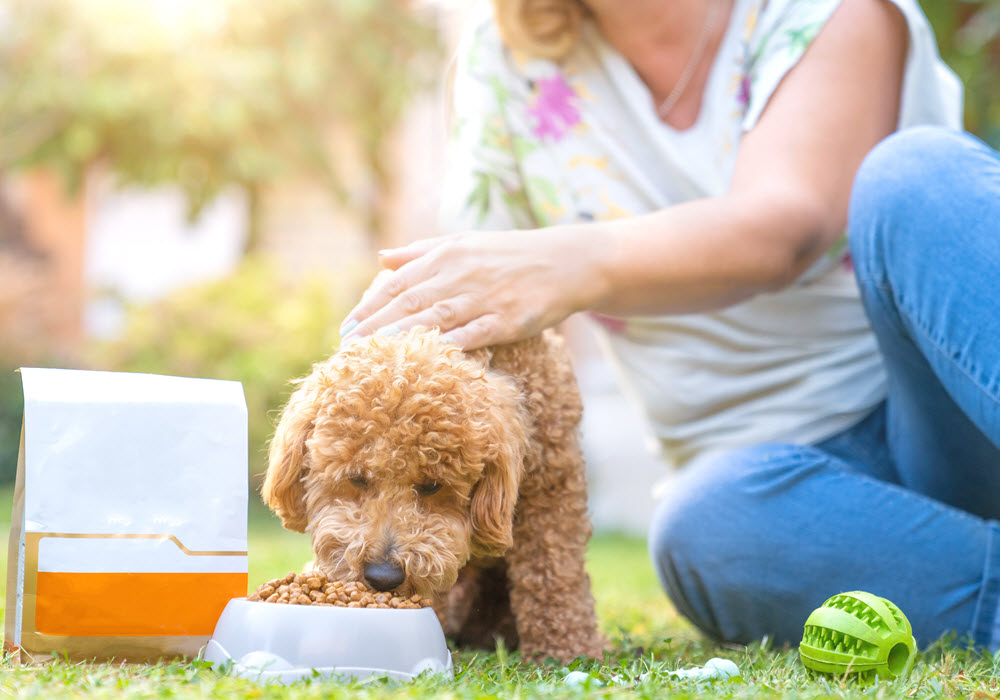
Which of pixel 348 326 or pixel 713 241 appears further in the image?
pixel 713 241

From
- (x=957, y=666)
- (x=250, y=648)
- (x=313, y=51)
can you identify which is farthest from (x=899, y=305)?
(x=313, y=51)

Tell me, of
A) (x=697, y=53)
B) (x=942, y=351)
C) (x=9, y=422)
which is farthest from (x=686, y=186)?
(x=9, y=422)

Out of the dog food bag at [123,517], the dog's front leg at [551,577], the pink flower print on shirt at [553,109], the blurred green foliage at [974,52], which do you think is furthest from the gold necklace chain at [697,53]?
the blurred green foliage at [974,52]

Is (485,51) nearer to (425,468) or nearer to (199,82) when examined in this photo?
(425,468)

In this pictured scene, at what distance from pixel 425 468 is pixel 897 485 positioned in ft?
4.12

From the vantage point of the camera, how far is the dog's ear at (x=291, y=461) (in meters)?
1.66

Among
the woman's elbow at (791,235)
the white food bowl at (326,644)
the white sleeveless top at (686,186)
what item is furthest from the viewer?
the white sleeveless top at (686,186)

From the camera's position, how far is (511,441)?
164cm

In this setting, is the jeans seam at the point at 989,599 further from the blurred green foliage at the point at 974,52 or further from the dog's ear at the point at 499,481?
the blurred green foliage at the point at 974,52

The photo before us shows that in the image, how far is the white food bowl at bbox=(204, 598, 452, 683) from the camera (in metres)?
1.38

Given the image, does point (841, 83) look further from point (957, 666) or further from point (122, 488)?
point (122, 488)

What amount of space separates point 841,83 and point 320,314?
21.4ft

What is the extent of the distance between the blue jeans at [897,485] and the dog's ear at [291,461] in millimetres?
879

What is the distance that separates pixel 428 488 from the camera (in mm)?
1618
